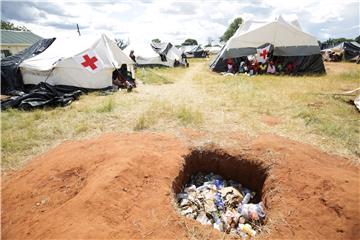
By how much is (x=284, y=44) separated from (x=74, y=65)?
1153 centimetres

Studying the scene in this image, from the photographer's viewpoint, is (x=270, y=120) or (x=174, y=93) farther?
(x=174, y=93)

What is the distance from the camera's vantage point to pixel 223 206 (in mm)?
3566

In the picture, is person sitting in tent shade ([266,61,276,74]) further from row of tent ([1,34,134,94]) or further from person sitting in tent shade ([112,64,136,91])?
row of tent ([1,34,134,94])

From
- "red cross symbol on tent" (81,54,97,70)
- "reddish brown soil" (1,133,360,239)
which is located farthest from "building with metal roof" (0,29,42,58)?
"reddish brown soil" (1,133,360,239)

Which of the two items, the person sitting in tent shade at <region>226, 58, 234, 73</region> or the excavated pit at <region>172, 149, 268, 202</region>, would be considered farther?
the person sitting in tent shade at <region>226, 58, 234, 73</region>

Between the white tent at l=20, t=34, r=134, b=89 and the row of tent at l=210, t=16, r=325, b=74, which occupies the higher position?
the row of tent at l=210, t=16, r=325, b=74

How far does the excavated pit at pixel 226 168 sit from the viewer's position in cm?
392

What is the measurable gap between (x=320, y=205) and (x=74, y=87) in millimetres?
8738

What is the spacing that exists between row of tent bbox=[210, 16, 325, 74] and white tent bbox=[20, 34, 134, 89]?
8.45 metres

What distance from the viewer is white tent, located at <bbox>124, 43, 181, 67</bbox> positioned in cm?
1905

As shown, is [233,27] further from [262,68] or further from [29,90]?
[29,90]

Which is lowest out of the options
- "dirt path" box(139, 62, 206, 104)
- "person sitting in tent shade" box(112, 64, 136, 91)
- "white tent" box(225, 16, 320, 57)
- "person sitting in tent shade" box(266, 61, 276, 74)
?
"dirt path" box(139, 62, 206, 104)

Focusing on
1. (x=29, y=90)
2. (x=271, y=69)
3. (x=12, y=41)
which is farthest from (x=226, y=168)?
(x=12, y=41)

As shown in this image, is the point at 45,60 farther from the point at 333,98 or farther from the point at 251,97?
the point at 333,98
